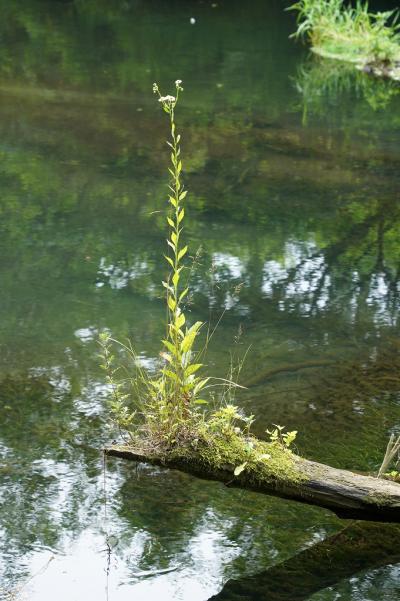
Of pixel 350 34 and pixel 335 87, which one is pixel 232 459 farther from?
pixel 350 34

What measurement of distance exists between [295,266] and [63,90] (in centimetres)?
452

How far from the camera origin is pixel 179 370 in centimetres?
309

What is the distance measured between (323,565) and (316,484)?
35 cm

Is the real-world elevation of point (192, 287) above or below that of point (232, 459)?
below

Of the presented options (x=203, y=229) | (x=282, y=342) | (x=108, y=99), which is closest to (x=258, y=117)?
(x=108, y=99)

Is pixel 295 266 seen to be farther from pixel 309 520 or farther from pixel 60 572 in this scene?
pixel 60 572

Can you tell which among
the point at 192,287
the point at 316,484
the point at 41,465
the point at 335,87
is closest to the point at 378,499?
the point at 316,484

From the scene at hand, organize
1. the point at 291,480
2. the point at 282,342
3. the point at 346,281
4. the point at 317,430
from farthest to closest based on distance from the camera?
the point at 346,281
the point at 282,342
the point at 317,430
the point at 291,480

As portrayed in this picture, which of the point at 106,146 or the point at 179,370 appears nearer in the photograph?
the point at 179,370

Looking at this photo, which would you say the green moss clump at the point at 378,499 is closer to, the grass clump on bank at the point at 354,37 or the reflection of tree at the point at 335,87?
the reflection of tree at the point at 335,87

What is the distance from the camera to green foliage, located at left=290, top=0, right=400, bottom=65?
11.2m

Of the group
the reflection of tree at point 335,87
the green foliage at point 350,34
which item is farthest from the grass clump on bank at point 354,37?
the reflection of tree at point 335,87

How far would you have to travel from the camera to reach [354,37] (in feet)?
39.1

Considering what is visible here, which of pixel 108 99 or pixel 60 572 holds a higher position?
pixel 108 99
